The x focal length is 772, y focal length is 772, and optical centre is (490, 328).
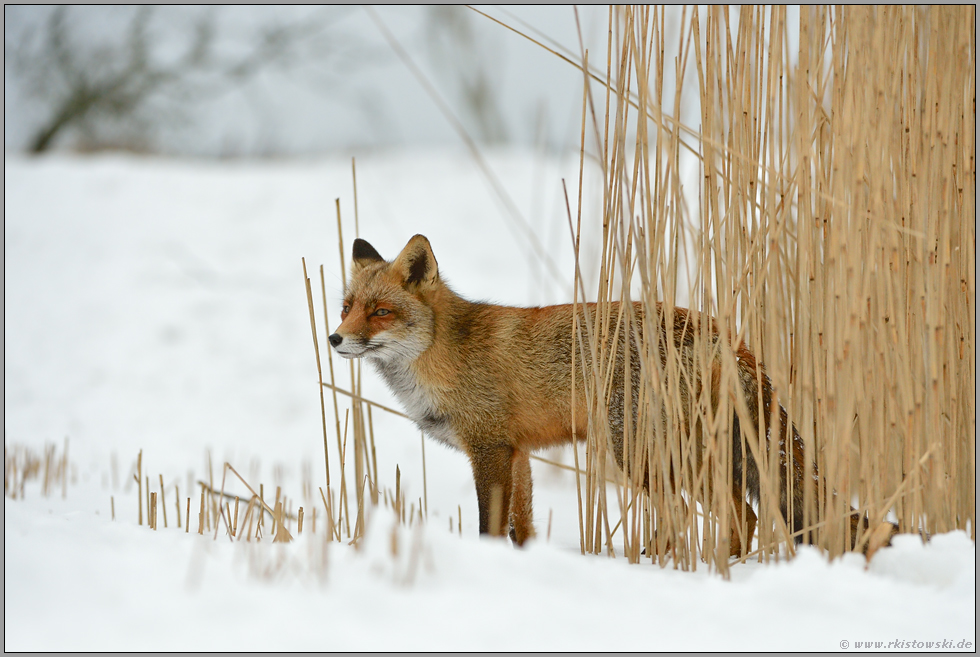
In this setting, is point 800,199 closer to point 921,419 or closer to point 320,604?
point 921,419

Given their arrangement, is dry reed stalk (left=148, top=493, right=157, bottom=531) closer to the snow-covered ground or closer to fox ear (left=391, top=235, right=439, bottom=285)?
the snow-covered ground

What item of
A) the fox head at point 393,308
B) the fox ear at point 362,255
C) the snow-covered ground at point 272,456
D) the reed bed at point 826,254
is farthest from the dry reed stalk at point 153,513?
the reed bed at point 826,254

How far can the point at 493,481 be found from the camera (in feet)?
10.6

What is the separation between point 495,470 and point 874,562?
1.46 m

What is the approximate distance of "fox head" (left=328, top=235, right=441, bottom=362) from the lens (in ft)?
10.7

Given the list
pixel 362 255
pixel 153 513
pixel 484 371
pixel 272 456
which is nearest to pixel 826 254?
pixel 484 371

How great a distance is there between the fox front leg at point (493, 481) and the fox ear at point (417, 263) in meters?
0.82

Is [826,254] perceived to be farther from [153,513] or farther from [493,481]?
[153,513]

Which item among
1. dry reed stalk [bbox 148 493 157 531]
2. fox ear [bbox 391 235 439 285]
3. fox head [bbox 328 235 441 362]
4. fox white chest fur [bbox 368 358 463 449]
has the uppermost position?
fox ear [bbox 391 235 439 285]

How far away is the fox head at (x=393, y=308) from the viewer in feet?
10.7

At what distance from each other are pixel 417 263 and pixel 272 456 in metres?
4.65

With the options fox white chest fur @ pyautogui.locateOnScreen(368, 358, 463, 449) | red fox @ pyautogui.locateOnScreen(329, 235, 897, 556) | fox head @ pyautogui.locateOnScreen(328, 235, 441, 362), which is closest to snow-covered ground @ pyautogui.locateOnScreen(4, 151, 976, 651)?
red fox @ pyautogui.locateOnScreen(329, 235, 897, 556)

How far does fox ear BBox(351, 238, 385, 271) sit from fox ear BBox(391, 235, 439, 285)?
0.31m

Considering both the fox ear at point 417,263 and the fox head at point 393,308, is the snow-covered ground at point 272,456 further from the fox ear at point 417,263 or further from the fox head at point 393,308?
the fox ear at point 417,263
